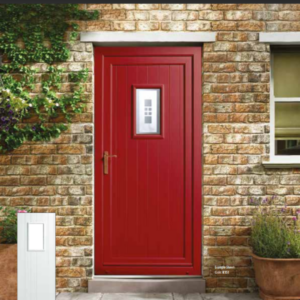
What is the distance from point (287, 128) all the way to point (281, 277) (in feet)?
5.39

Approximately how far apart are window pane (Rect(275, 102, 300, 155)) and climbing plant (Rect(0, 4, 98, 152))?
Answer: 223 cm

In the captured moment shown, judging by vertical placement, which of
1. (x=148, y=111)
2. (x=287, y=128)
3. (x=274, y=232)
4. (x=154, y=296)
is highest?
(x=148, y=111)

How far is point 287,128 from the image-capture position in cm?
430

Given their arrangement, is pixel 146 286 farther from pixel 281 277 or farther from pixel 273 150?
pixel 273 150

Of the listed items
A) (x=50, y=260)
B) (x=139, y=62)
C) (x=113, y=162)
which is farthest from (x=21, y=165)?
(x=50, y=260)

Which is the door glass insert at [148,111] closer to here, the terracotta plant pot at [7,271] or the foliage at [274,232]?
the foliage at [274,232]

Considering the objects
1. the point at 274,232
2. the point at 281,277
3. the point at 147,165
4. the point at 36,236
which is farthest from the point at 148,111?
the point at 36,236

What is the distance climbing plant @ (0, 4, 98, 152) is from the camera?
409 cm

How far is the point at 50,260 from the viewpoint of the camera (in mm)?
2064

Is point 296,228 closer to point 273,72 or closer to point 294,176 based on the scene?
point 294,176

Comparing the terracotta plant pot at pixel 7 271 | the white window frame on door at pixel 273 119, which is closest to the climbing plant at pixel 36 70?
the terracotta plant pot at pixel 7 271

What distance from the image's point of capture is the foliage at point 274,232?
Result: 3783 mm

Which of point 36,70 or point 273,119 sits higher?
point 36,70

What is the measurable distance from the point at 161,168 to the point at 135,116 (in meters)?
0.66
